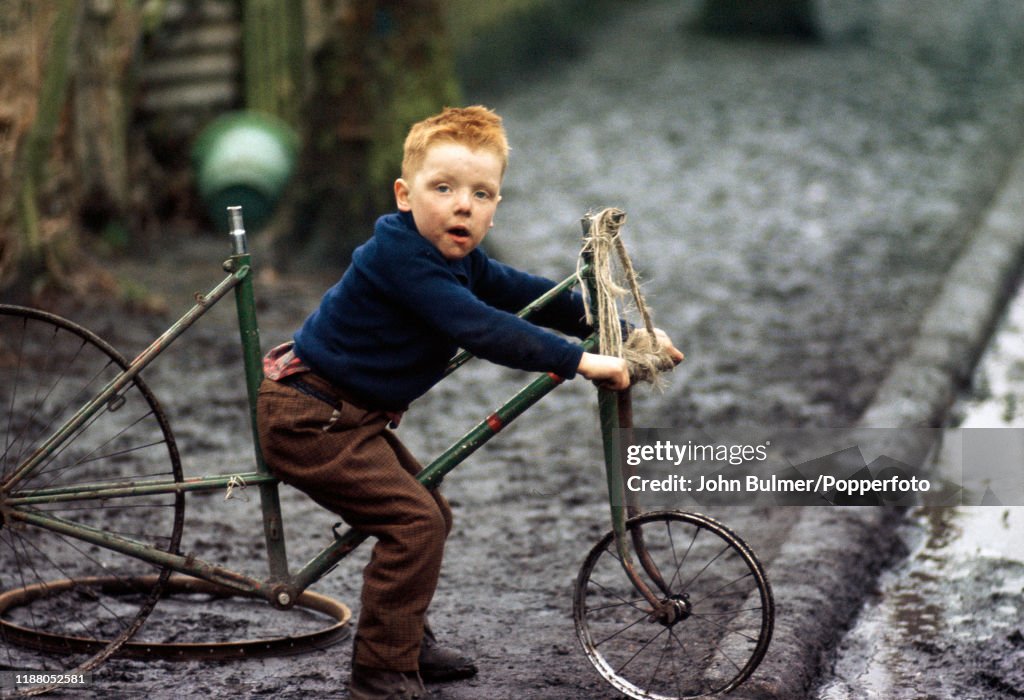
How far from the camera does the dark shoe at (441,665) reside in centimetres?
360

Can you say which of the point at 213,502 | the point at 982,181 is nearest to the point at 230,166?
the point at 213,502

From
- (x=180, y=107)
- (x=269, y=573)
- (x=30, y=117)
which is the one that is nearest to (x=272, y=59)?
(x=180, y=107)

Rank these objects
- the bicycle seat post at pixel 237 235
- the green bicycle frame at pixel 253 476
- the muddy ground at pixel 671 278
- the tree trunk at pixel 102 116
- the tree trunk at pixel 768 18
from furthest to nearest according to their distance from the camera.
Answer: the tree trunk at pixel 768 18 → the tree trunk at pixel 102 116 → the muddy ground at pixel 671 278 → the bicycle seat post at pixel 237 235 → the green bicycle frame at pixel 253 476

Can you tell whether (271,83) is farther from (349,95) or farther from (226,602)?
(226,602)

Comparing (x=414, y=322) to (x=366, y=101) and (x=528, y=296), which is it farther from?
(x=366, y=101)

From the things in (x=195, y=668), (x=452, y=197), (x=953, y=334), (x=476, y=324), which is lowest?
(x=195, y=668)

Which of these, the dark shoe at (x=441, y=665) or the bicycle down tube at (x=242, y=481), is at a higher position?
the bicycle down tube at (x=242, y=481)

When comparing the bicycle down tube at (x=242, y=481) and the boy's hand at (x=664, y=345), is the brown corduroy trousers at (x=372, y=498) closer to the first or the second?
the bicycle down tube at (x=242, y=481)

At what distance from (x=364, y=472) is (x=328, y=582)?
3.59 ft

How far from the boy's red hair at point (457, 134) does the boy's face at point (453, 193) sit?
13mm

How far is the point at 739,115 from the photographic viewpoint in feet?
39.8

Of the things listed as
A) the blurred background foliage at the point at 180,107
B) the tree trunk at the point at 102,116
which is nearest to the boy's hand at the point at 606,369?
the blurred background foliage at the point at 180,107

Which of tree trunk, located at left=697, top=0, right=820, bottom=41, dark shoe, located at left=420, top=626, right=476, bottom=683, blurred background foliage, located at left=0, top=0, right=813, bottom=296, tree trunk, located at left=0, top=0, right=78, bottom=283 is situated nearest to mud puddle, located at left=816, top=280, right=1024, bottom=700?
dark shoe, located at left=420, top=626, right=476, bottom=683

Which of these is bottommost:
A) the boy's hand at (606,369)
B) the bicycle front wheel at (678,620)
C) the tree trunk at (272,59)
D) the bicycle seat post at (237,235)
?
the bicycle front wheel at (678,620)
